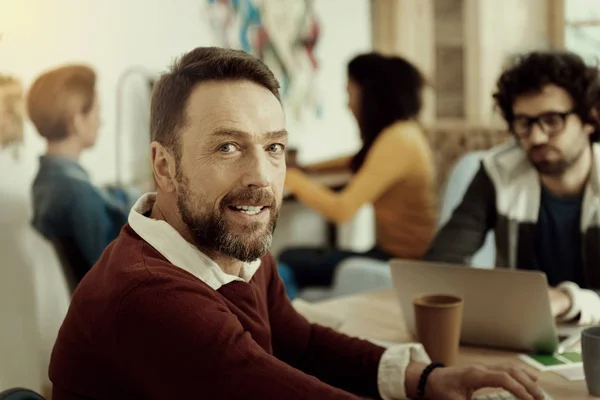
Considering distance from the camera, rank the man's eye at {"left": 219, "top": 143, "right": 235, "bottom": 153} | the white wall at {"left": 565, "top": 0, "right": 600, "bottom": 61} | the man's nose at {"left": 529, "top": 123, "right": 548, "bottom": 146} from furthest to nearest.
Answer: the white wall at {"left": 565, "top": 0, "right": 600, "bottom": 61}
the man's nose at {"left": 529, "top": 123, "right": 548, "bottom": 146}
the man's eye at {"left": 219, "top": 143, "right": 235, "bottom": 153}

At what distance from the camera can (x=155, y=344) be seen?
0.94 m

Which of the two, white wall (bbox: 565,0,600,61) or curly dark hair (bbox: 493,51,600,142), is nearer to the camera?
curly dark hair (bbox: 493,51,600,142)

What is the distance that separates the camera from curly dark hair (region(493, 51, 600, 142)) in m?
1.97

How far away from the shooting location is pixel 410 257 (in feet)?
9.96

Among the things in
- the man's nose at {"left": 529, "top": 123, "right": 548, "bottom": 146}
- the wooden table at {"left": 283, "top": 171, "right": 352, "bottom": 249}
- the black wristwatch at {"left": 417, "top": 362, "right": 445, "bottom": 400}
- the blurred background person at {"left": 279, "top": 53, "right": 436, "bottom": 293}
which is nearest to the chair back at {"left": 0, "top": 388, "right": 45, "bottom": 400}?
the black wristwatch at {"left": 417, "top": 362, "right": 445, "bottom": 400}

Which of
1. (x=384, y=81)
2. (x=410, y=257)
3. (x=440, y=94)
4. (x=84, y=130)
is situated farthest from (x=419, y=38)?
(x=84, y=130)

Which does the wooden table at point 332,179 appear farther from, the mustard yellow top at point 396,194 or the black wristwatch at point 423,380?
the black wristwatch at point 423,380

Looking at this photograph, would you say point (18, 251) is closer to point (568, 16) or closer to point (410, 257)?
point (410, 257)

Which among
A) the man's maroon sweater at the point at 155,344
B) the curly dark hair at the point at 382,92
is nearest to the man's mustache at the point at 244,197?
the man's maroon sweater at the point at 155,344

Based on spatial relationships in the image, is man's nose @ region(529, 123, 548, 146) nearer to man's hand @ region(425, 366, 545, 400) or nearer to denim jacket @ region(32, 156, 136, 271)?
man's hand @ region(425, 366, 545, 400)

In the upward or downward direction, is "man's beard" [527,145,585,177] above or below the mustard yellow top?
above

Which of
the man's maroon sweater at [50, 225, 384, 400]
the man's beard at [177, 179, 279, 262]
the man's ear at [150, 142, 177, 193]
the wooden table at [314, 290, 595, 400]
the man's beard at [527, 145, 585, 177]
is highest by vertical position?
the man's ear at [150, 142, 177, 193]

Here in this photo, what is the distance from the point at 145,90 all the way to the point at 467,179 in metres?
1.24

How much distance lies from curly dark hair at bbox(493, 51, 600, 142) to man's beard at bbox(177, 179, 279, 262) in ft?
3.67
